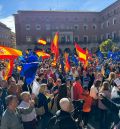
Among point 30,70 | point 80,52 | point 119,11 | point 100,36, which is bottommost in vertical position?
point 30,70

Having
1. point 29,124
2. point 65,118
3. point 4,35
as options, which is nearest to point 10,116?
point 65,118

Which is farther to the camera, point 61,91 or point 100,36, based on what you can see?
point 100,36

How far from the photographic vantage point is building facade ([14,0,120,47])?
201 feet

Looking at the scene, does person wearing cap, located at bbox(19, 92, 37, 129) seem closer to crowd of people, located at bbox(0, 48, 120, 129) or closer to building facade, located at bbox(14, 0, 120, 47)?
crowd of people, located at bbox(0, 48, 120, 129)

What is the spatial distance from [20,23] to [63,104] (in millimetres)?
58855

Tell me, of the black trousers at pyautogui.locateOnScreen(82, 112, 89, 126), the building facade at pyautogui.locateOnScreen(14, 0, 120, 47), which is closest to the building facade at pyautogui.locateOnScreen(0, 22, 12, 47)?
the building facade at pyautogui.locateOnScreen(14, 0, 120, 47)

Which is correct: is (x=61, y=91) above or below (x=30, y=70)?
below

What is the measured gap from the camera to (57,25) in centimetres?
6216

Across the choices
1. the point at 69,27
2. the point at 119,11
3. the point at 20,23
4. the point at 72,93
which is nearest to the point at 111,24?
the point at 119,11

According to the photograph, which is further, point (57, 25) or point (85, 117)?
point (57, 25)

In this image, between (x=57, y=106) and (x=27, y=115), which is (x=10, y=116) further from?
(x=57, y=106)

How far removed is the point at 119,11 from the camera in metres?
55.3

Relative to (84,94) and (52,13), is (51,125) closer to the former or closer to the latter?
(84,94)

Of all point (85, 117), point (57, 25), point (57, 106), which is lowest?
point (85, 117)
